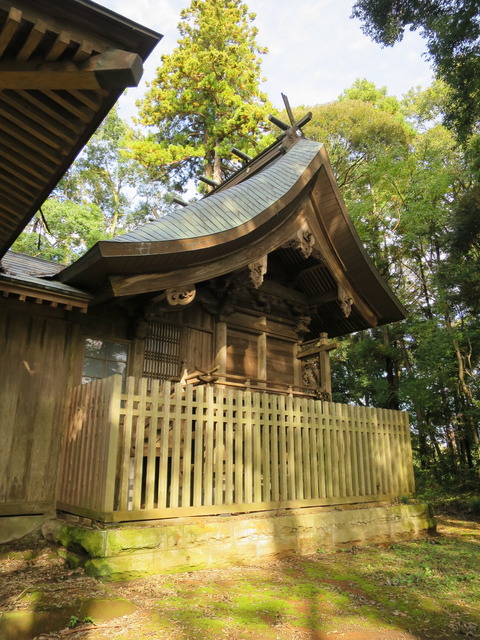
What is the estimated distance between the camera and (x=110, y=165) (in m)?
33.1

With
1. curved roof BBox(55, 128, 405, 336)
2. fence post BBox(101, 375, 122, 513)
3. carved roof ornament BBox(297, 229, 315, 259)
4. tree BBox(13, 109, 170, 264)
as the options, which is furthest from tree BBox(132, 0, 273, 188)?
fence post BBox(101, 375, 122, 513)

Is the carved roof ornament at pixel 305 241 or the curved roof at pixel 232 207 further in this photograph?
the carved roof ornament at pixel 305 241

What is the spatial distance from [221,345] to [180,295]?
2285 mm

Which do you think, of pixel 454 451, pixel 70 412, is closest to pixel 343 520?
pixel 70 412

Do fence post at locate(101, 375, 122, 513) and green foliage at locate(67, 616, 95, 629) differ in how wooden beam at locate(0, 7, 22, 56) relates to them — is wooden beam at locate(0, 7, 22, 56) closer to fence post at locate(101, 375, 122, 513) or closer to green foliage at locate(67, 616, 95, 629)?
fence post at locate(101, 375, 122, 513)

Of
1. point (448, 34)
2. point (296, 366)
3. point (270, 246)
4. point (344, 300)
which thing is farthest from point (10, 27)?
point (448, 34)

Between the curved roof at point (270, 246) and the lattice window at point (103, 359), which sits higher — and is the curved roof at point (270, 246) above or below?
above

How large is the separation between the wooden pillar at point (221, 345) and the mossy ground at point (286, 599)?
3744 mm

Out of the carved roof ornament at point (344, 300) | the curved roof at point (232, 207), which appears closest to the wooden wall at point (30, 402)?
the curved roof at point (232, 207)

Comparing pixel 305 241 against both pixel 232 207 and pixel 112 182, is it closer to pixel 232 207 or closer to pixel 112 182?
pixel 232 207

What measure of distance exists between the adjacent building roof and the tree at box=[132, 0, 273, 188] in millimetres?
22713

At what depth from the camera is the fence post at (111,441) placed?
16.8 ft

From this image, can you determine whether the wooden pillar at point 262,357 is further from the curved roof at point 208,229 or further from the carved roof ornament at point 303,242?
the curved roof at point 208,229

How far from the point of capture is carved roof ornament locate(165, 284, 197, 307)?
6.85 metres
